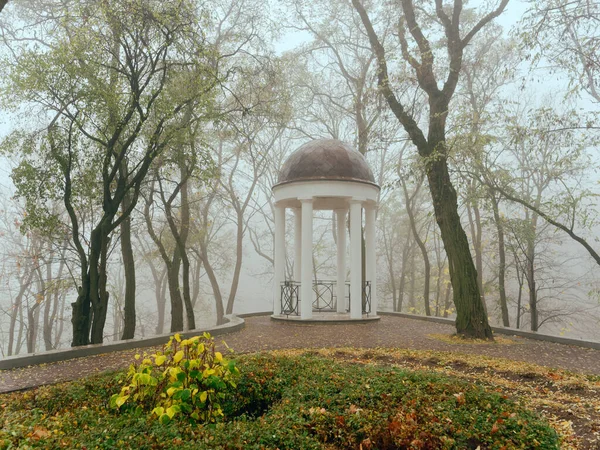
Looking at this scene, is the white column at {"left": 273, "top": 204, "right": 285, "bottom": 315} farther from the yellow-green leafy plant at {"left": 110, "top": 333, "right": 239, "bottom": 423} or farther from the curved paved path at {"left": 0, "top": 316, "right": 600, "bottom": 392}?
the yellow-green leafy plant at {"left": 110, "top": 333, "right": 239, "bottom": 423}

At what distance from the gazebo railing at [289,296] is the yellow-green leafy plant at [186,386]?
1196cm

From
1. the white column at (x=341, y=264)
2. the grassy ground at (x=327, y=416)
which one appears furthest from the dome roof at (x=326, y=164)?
the grassy ground at (x=327, y=416)

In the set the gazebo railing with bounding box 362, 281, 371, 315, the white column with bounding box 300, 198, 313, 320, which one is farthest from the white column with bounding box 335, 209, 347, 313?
the white column with bounding box 300, 198, 313, 320

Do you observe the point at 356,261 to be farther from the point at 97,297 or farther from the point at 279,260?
the point at 97,297

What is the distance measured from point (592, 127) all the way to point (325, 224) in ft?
82.4

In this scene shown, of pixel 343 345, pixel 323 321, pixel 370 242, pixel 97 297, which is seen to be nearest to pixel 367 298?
pixel 370 242

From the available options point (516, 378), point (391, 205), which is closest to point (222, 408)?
point (516, 378)

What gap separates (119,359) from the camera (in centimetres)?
870

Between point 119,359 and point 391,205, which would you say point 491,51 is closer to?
point 391,205

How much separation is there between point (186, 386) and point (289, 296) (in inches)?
494

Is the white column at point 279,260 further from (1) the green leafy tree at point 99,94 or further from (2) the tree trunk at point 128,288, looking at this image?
(1) the green leafy tree at point 99,94

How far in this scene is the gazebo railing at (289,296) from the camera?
16.5 metres

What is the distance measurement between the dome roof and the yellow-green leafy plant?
36.1ft

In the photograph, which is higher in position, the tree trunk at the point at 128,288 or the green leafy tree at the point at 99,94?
the green leafy tree at the point at 99,94
